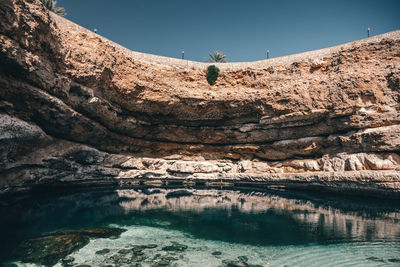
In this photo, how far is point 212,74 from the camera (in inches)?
818

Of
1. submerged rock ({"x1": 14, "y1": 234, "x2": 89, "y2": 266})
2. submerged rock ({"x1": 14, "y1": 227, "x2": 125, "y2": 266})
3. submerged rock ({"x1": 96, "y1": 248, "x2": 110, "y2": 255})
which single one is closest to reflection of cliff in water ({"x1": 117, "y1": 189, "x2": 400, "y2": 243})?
submerged rock ({"x1": 14, "y1": 227, "x2": 125, "y2": 266})

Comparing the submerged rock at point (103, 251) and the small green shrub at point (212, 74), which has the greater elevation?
the small green shrub at point (212, 74)

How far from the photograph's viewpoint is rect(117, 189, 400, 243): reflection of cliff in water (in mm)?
8352

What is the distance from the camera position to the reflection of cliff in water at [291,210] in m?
8.35

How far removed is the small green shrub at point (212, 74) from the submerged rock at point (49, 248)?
16089mm

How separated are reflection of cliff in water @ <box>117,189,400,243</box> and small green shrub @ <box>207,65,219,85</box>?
991cm

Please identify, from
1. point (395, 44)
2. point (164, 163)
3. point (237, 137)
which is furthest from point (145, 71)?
point (395, 44)

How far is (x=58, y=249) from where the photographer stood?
6.83m

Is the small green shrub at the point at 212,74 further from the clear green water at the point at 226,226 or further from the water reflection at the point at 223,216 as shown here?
the clear green water at the point at 226,226

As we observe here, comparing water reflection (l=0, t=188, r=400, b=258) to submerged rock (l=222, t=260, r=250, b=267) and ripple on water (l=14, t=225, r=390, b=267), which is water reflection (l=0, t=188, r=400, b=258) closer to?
ripple on water (l=14, t=225, r=390, b=267)

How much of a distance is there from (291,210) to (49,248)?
403 inches

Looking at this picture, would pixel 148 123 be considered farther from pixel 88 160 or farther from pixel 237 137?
pixel 237 137

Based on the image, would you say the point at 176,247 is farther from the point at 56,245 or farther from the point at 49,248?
the point at 49,248

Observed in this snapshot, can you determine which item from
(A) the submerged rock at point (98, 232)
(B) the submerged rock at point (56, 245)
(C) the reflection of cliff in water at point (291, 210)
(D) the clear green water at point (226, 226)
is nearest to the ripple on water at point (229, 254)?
(D) the clear green water at point (226, 226)
